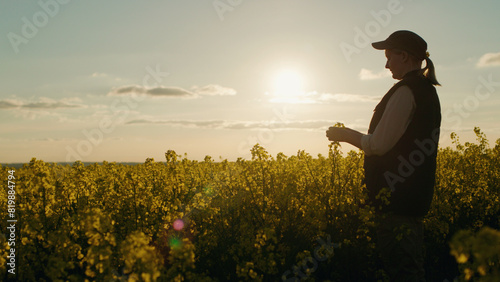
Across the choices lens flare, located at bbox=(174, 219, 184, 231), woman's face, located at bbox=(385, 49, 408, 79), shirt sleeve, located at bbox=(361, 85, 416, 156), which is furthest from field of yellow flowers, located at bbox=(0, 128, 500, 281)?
woman's face, located at bbox=(385, 49, 408, 79)

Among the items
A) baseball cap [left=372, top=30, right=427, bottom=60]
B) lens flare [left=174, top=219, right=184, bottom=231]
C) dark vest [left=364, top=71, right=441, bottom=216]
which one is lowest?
lens flare [left=174, top=219, right=184, bottom=231]

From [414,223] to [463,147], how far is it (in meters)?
8.09

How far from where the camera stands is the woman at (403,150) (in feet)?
9.27

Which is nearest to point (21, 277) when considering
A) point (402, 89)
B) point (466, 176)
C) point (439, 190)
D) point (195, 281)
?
point (195, 281)

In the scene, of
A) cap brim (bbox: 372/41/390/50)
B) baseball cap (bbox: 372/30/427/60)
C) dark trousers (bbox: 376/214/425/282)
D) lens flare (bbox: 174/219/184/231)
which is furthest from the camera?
lens flare (bbox: 174/219/184/231)

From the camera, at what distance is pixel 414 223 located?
3000mm

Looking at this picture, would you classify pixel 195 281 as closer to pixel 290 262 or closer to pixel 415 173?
pixel 290 262

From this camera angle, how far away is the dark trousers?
2908 millimetres

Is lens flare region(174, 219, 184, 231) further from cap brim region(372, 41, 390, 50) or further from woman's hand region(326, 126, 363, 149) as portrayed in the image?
cap brim region(372, 41, 390, 50)

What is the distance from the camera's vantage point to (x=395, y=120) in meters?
2.79

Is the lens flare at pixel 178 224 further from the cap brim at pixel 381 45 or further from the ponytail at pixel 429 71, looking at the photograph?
the ponytail at pixel 429 71

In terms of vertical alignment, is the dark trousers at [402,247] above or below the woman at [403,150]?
below

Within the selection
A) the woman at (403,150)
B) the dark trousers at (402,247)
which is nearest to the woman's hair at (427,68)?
the woman at (403,150)

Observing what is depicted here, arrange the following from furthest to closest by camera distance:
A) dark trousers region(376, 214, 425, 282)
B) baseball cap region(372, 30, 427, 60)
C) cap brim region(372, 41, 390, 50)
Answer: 1. cap brim region(372, 41, 390, 50)
2. baseball cap region(372, 30, 427, 60)
3. dark trousers region(376, 214, 425, 282)
